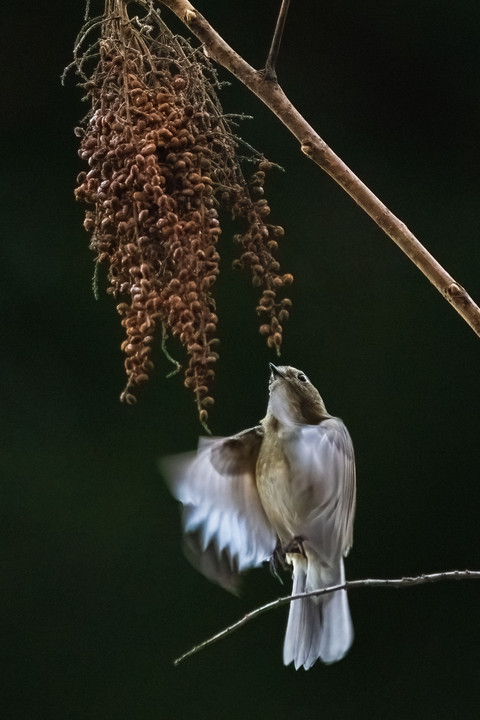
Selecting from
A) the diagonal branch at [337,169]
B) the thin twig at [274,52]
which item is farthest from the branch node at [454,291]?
the thin twig at [274,52]

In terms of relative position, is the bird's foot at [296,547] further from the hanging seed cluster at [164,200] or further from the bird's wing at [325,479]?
the hanging seed cluster at [164,200]

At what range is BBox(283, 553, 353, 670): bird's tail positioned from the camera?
0.93 metres

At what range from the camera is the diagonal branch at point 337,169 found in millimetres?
775

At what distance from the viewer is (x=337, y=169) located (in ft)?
2.61

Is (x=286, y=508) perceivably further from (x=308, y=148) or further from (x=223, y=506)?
(x=308, y=148)

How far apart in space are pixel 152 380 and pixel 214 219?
2.26ft

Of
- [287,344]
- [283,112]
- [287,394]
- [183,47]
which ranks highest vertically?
[183,47]

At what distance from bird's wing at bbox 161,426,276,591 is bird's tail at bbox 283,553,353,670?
68 mm

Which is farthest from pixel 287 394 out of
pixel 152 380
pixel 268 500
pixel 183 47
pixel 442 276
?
pixel 152 380

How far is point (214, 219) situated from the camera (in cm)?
72

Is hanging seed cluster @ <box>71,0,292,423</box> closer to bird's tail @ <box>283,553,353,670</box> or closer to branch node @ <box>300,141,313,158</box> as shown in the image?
branch node @ <box>300,141,313,158</box>

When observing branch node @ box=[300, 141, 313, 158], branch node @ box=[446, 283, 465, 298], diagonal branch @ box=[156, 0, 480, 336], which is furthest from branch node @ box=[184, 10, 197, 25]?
branch node @ box=[446, 283, 465, 298]

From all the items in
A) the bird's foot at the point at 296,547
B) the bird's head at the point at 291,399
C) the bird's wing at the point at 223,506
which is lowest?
the bird's foot at the point at 296,547

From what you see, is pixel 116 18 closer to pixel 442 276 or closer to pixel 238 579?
pixel 442 276
